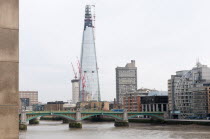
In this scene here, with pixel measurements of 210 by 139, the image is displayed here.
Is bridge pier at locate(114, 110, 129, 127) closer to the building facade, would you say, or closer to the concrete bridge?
the concrete bridge

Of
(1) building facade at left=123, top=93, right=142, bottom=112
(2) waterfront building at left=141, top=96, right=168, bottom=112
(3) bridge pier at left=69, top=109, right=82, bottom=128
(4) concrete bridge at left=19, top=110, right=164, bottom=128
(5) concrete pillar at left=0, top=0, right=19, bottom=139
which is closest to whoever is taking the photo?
(5) concrete pillar at left=0, top=0, right=19, bottom=139

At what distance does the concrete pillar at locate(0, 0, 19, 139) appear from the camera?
8961 mm

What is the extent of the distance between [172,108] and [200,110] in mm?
15460

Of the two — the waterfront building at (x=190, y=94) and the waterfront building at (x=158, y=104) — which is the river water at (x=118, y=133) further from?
the waterfront building at (x=158, y=104)

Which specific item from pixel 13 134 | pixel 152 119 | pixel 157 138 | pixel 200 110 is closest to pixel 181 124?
pixel 200 110

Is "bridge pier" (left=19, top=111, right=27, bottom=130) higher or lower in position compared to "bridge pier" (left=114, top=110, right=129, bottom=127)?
higher

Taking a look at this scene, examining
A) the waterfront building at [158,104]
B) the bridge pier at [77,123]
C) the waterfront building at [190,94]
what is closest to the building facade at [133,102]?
the waterfront building at [158,104]

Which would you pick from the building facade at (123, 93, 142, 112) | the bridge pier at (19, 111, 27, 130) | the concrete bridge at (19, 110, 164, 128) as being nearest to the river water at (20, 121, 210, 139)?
the bridge pier at (19, 111, 27, 130)

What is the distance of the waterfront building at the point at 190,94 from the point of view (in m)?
109

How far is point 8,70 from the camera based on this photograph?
29.6 feet

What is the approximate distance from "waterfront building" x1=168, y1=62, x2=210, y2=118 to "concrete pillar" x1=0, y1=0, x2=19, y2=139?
335 feet

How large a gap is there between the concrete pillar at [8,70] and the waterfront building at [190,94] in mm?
102113

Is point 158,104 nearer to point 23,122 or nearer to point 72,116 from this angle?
point 72,116

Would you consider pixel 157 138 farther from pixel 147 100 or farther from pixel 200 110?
pixel 147 100
